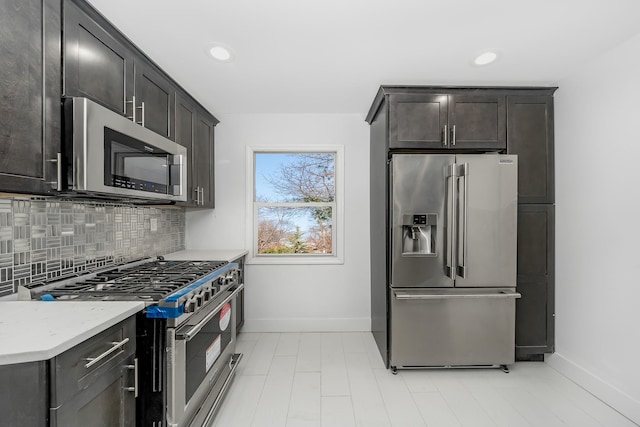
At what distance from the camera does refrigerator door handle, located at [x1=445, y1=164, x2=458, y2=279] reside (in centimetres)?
244

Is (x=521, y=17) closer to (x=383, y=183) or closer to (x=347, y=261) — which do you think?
(x=383, y=183)

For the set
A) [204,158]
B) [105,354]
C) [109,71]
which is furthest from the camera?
[204,158]

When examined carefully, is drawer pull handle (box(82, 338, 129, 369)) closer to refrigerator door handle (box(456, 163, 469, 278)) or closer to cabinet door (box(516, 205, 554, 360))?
refrigerator door handle (box(456, 163, 469, 278))

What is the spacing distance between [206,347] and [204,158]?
191 cm

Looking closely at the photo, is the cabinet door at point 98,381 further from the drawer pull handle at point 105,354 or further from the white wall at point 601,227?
the white wall at point 601,227

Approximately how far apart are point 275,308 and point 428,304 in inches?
65.6

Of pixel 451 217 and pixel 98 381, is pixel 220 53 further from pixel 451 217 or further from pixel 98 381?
pixel 451 217

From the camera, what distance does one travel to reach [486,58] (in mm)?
2160

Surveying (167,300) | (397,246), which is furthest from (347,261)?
(167,300)

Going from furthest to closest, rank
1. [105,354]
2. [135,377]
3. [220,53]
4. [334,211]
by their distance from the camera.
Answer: [334,211] → [220,53] → [135,377] → [105,354]

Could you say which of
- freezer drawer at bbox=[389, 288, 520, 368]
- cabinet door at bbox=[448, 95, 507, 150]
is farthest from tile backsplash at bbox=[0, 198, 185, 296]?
cabinet door at bbox=[448, 95, 507, 150]

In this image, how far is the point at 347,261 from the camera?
3.41 m

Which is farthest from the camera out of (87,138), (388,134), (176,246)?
(176,246)

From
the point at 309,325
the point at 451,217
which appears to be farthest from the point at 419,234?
the point at 309,325
